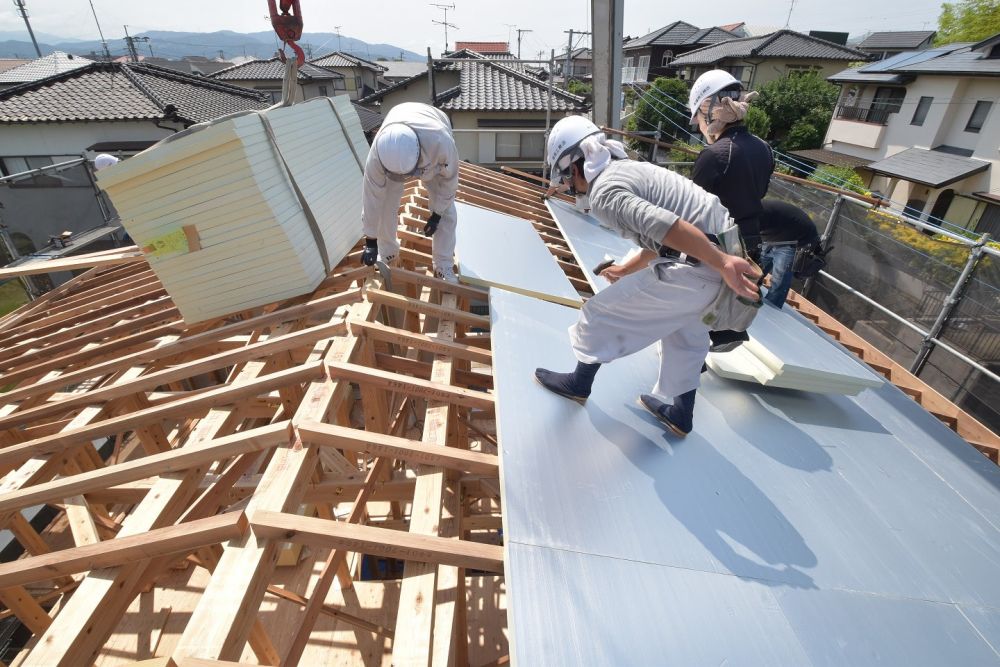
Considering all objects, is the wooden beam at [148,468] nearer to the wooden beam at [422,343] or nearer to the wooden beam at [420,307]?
the wooden beam at [422,343]

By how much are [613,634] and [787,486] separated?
1.42 metres

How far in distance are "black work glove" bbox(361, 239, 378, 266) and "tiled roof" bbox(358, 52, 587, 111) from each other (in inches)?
578

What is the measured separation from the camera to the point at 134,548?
1762mm

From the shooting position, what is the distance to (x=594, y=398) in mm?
2826

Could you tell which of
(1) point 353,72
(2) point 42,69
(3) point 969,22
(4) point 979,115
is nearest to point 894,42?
(3) point 969,22

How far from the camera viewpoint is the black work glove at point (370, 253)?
3.91m

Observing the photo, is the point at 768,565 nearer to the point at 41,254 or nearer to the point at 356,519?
the point at 356,519

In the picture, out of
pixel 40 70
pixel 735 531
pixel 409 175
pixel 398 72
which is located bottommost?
pixel 735 531

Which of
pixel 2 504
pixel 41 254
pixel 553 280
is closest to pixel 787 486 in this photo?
pixel 553 280

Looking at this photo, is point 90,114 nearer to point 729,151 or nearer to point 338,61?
point 729,151

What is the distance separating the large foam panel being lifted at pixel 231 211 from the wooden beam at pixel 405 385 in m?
1.46

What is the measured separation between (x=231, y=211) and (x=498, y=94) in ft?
56.4

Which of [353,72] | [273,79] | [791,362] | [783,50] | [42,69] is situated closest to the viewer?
[791,362]

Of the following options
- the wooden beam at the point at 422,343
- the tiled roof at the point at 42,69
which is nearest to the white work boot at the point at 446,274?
the wooden beam at the point at 422,343
